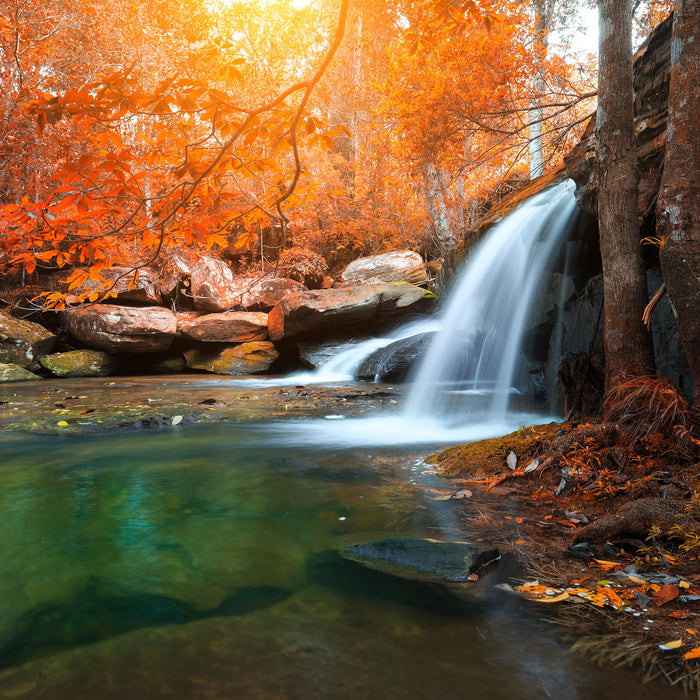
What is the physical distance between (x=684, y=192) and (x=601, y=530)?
7.68ft

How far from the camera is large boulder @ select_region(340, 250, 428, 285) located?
49.6 ft

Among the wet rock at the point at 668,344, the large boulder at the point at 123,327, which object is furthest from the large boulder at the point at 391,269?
the wet rock at the point at 668,344

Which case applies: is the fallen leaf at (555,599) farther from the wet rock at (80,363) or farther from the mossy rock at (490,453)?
the wet rock at (80,363)

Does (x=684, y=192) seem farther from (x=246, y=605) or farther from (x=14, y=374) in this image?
(x=14, y=374)

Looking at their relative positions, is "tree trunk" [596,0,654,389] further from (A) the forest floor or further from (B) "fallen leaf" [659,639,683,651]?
(B) "fallen leaf" [659,639,683,651]

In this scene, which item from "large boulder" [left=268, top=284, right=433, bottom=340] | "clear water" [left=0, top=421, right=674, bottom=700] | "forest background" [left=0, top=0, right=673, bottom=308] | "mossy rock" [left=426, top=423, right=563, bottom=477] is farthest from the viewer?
"large boulder" [left=268, top=284, right=433, bottom=340]

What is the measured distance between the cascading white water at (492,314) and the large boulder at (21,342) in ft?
35.0

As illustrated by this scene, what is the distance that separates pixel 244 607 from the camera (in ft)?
6.73

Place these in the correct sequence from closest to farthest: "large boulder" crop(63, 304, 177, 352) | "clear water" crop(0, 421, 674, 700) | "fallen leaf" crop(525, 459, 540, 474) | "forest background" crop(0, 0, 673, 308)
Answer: "clear water" crop(0, 421, 674, 700) → "fallen leaf" crop(525, 459, 540, 474) → "forest background" crop(0, 0, 673, 308) → "large boulder" crop(63, 304, 177, 352)

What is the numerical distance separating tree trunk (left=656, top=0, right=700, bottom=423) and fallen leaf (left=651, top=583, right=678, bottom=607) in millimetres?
1854

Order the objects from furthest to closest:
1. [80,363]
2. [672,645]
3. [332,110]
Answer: [332,110], [80,363], [672,645]

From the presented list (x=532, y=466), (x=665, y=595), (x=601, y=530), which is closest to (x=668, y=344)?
(x=532, y=466)

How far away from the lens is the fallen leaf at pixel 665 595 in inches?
75.6

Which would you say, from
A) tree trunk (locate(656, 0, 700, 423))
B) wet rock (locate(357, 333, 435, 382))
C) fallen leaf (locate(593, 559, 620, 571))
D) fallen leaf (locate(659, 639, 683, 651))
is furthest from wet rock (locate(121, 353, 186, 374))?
fallen leaf (locate(659, 639, 683, 651))
